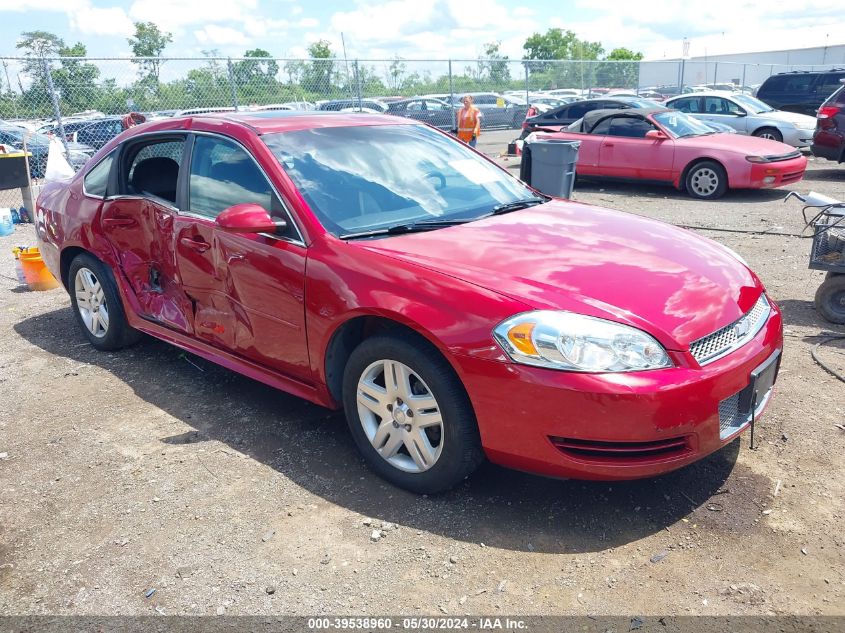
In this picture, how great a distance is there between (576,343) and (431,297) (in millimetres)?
628

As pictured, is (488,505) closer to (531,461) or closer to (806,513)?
(531,461)

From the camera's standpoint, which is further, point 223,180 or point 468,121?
point 468,121

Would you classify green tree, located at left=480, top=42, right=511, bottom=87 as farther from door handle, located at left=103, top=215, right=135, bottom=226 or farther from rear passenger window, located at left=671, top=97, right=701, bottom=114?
door handle, located at left=103, top=215, right=135, bottom=226

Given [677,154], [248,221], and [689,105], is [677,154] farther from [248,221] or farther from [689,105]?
[248,221]

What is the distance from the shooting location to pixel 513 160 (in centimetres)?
1736

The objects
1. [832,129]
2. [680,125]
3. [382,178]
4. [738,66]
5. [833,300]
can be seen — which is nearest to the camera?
[382,178]

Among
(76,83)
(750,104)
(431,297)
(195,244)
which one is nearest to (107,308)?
(195,244)

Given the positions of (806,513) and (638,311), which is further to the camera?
(806,513)

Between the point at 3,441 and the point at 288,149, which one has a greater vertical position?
the point at 288,149

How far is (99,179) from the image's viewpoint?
5074 mm

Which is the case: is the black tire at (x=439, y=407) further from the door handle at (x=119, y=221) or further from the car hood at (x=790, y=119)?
the car hood at (x=790, y=119)

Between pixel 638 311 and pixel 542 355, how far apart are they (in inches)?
17.7

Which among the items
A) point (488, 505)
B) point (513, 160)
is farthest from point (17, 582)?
point (513, 160)

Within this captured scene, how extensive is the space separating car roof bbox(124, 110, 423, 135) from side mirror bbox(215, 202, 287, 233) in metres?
0.61
